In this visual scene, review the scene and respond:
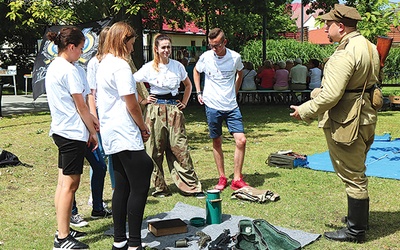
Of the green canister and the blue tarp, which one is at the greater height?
the green canister

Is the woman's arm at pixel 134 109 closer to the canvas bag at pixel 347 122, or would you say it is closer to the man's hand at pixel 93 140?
the man's hand at pixel 93 140

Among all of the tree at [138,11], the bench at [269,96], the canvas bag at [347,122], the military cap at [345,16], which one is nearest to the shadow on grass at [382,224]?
the canvas bag at [347,122]

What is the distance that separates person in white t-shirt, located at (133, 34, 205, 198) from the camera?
20.8ft

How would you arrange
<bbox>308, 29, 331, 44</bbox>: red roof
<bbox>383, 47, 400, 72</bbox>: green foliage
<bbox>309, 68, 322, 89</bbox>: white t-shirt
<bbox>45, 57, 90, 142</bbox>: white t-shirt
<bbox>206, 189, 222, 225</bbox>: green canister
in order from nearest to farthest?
<bbox>45, 57, 90, 142</bbox>: white t-shirt, <bbox>206, 189, 222, 225</bbox>: green canister, <bbox>309, 68, 322, 89</bbox>: white t-shirt, <bbox>383, 47, 400, 72</bbox>: green foliage, <bbox>308, 29, 331, 44</bbox>: red roof

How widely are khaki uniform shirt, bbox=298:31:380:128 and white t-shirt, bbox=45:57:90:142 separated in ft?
6.84

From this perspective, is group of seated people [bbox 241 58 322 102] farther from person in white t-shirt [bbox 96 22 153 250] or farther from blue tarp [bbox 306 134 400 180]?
person in white t-shirt [bbox 96 22 153 250]

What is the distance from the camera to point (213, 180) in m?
7.37

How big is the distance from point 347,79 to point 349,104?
26 cm

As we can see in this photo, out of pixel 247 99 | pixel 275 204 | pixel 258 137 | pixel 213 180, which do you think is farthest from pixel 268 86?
pixel 275 204

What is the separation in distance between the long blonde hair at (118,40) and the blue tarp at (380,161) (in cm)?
441

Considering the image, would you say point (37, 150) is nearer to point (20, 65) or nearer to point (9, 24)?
point (9, 24)

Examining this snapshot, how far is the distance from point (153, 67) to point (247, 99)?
42.8ft

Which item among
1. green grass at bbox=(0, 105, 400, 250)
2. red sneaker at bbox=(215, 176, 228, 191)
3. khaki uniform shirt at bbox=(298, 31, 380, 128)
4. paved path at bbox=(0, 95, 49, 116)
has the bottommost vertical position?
green grass at bbox=(0, 105, 400, 250)

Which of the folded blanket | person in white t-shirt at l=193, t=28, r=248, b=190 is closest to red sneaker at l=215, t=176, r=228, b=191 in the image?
person in white t-shirt at l=193, t=28, r=248, b=190
